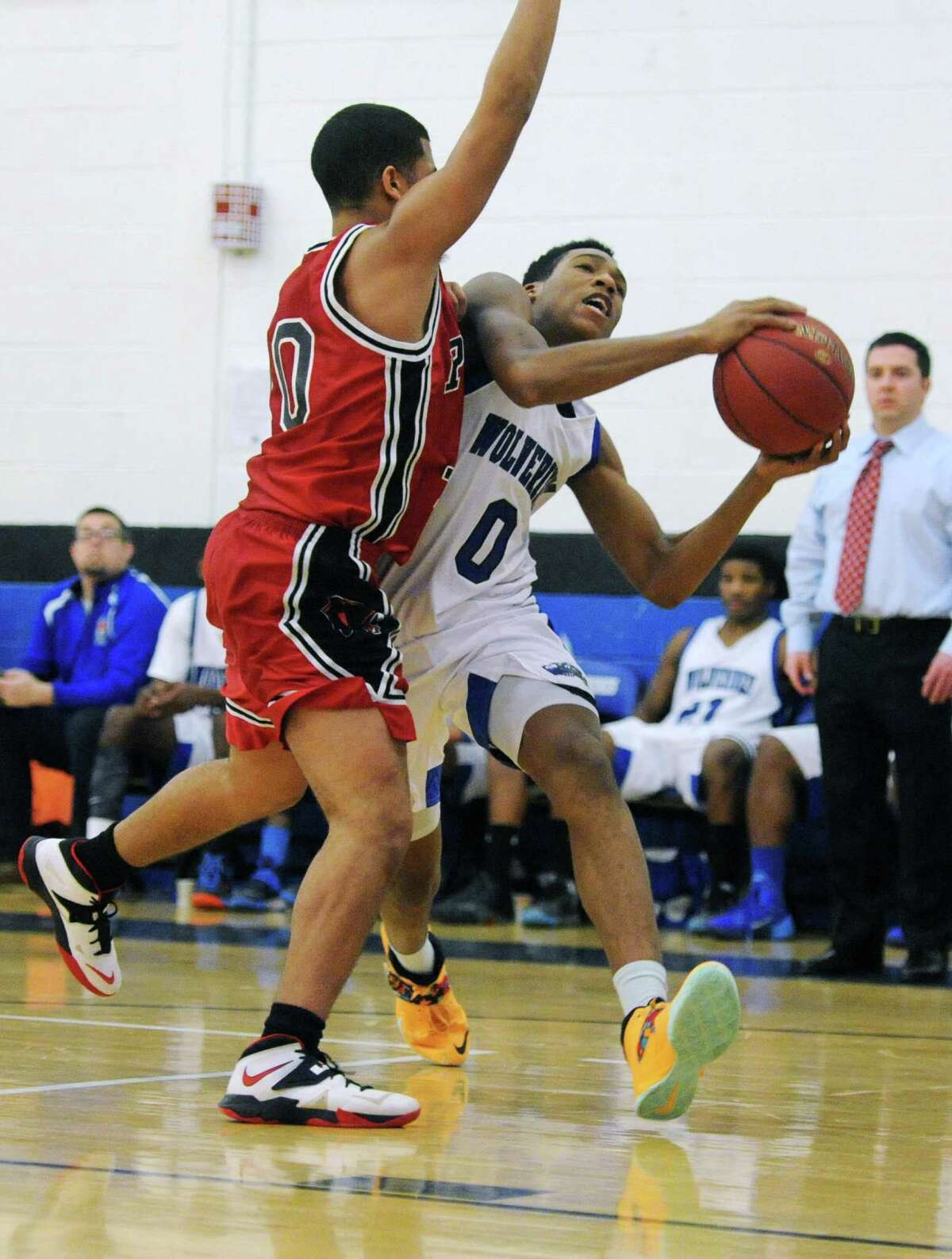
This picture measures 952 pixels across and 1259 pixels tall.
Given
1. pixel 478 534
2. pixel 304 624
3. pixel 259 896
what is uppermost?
pixel 478 534

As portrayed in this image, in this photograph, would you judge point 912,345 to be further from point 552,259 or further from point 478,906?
point 478,906

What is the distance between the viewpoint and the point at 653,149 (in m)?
7.65

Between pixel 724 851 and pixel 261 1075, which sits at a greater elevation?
pixel 261 1075

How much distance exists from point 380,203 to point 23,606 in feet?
17.2

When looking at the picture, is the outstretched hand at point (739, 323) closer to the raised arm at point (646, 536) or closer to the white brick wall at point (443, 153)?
the raised arm at point (646, 536)

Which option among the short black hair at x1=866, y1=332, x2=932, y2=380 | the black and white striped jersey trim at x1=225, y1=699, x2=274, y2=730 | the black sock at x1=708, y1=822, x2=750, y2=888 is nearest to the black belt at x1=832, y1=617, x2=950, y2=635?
the short black hair at x1=866, y1=332, x2=932, y2=380

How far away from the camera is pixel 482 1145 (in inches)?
99.0

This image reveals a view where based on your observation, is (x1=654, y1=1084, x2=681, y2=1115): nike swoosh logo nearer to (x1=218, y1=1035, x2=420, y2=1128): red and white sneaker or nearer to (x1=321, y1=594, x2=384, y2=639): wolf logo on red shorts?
(x1=218, y1=1035, x2=420, y2=1128): red and white sneaker

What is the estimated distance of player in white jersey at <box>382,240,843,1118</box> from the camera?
2857 millimetres

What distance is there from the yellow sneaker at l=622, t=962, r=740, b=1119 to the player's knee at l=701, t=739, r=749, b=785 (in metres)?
3.61

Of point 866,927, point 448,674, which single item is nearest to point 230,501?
point 866,927

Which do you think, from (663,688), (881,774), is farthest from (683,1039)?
(663,688)

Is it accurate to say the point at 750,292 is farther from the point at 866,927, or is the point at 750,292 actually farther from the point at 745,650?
the point at 866,927

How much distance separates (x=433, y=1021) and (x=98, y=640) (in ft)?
13.4
